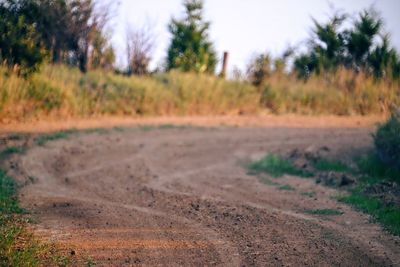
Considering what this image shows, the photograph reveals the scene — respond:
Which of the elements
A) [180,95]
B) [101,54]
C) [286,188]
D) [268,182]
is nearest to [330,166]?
[268,182]

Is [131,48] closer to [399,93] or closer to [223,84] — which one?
[223,84]

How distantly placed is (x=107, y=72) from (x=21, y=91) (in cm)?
605

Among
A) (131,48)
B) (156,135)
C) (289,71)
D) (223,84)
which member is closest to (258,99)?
(223,84)

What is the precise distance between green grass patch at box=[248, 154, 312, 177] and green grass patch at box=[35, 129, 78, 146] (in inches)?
202

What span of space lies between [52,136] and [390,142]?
822 centimetres

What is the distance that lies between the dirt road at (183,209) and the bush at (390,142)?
1126 mm

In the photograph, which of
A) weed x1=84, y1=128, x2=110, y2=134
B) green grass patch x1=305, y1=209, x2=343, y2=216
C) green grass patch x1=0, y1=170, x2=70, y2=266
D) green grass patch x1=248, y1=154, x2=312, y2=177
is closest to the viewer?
green grass patch x1=0, y1=170, x2=70, y2=266

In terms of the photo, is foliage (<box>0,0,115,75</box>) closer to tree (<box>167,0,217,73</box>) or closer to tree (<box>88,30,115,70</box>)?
tree (<box>88,30,115,70</box>)

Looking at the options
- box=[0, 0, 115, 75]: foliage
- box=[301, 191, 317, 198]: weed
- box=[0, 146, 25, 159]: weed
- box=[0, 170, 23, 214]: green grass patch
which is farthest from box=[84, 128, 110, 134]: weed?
box=[301, 191, 317, 198]: weed

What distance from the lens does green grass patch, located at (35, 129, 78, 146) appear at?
10597 millimetres

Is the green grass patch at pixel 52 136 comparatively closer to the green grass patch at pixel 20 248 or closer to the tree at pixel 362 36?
the green grass patch at pixel 20 248

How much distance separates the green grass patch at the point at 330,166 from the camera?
9273 millimetres

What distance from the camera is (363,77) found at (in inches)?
751

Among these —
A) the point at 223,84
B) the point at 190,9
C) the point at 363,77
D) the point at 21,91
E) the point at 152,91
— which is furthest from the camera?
the point at 190,9
